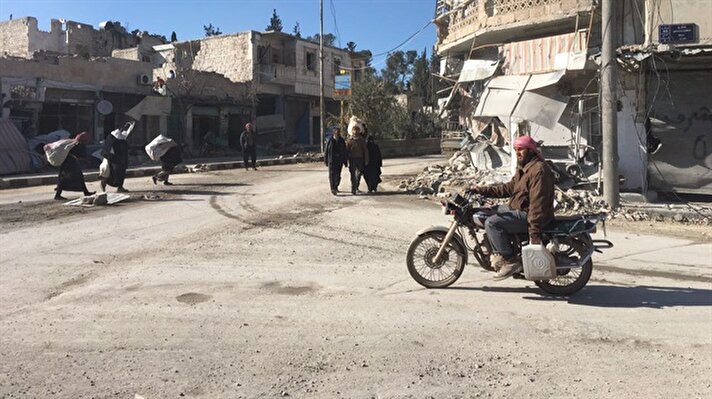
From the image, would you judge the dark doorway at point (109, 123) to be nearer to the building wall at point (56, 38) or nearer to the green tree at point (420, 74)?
the building wall at point (56, 38)

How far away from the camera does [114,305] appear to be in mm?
5730

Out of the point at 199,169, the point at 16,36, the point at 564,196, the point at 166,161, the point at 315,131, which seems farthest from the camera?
the point at 315,131

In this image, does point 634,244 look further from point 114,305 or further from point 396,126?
point 396,126

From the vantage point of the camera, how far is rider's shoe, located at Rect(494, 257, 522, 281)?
602 centimetres

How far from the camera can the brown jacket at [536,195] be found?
580 cm

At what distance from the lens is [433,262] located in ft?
21.0

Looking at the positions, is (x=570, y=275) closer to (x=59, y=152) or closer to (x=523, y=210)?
(x=523, y=210)

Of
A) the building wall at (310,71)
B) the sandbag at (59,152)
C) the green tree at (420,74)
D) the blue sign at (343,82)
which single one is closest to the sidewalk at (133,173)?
the blue sign at (343,82)

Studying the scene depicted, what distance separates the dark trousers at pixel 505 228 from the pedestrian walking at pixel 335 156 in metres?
9.13

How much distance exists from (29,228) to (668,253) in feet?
34.5

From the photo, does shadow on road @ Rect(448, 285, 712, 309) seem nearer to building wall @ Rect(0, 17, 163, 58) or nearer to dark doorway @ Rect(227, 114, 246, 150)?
dark doorway @ Rect(227, 114, 246, 150)

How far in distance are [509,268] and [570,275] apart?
0.70 metres

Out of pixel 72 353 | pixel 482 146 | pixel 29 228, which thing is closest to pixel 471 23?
pixel 482 146

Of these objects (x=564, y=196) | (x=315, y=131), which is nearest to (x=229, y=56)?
(x=315, y=131)
